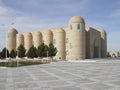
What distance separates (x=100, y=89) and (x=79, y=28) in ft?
183

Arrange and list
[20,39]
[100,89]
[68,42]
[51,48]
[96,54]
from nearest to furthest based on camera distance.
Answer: [100,89] → [51,48] → [68,42] → [96,54] → [20,39]

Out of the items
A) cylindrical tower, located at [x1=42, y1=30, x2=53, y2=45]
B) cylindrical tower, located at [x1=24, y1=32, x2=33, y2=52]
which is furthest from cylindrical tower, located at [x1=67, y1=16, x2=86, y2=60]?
cylindrical tower, located at [x1=24, y1=32, x2=33, y2=52]

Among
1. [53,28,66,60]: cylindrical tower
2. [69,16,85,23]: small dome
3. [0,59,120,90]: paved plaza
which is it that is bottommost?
[0,59,120,90]: paved plaza

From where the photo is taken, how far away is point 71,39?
6750 centimetres

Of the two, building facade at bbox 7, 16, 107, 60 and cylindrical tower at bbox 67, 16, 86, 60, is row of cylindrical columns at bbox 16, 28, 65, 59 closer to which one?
building facade at bbox 7, 16, 107, 60

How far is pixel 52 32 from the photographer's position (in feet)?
258

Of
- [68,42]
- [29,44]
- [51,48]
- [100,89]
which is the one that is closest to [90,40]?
[68,42]

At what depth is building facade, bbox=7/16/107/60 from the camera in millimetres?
66750

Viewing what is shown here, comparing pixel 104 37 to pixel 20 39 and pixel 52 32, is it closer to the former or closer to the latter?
pixel 52 32

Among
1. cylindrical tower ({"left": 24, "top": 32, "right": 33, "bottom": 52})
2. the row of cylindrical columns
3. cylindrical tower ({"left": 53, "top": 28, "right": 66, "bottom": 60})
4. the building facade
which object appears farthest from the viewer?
cylindrical tower ({"left": 24, "top": 32, "right": 33, "bottom": 52})

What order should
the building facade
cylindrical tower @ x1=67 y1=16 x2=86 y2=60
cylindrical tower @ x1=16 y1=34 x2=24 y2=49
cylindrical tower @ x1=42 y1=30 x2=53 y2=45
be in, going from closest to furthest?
cylindrical tower @ x1=67 y1=16 x2=86 y2=60, the building facade, cylindrical tower @ x1=42 y1=30 x2=53 y2=45, cylindrical tower @ x1=16 y1=34 x2=24 y2=49

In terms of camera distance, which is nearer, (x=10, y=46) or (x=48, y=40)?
(x=48, y=40)

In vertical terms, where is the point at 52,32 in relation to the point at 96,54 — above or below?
above

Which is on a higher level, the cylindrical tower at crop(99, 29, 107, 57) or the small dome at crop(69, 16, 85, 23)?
the small dome at crop(69, 16, 85, 23)
